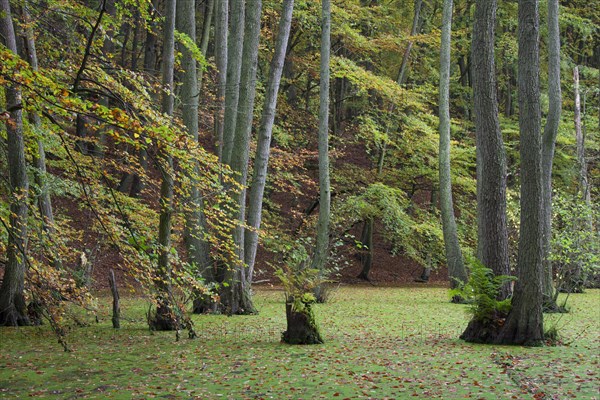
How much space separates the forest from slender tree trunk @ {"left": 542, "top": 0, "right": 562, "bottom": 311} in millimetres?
45

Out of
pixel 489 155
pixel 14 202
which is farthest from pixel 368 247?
pixel 14 202

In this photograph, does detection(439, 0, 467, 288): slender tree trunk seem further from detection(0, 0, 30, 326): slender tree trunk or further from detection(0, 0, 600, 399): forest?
detection(0, 0, 30, 326): slender tree trunk

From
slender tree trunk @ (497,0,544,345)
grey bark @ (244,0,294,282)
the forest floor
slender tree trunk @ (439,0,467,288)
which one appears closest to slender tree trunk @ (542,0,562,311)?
slender tree trunk @ (439,0,467,288)

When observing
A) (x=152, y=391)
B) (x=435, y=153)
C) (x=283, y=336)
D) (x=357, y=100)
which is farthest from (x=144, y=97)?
(x=357, y=100)

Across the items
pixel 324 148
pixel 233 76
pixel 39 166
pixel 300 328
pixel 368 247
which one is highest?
pixel 233 76

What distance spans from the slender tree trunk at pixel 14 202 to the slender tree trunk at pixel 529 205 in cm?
627

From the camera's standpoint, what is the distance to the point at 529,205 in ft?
30.5

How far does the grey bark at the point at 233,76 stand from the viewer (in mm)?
13273

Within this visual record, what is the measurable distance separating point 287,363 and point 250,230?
2893mm

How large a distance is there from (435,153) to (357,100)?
6.45m

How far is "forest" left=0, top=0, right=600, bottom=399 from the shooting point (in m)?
6.44

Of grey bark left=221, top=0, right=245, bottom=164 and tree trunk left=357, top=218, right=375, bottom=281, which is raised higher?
grey bark left=221, top=0, right=245, bottom=164

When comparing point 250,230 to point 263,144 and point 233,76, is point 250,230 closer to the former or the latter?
point 263,144

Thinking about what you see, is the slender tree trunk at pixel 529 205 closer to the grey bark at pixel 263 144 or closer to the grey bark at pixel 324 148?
the grey bark at pixel 263 144
